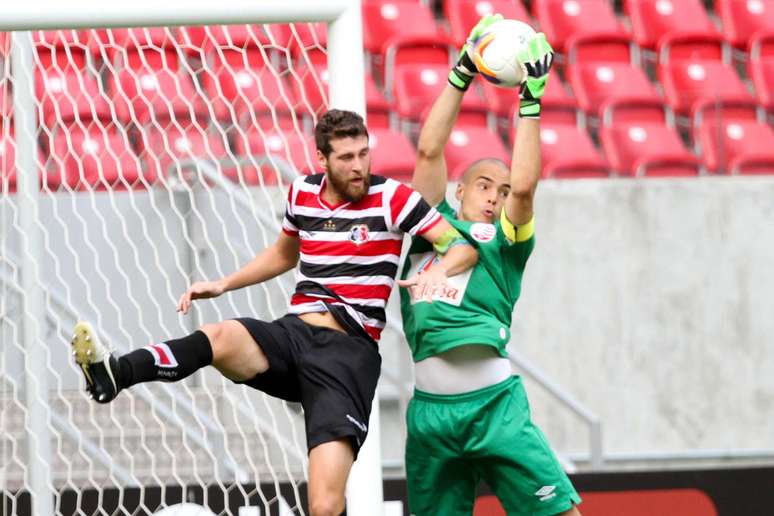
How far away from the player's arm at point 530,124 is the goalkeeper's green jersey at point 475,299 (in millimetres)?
175

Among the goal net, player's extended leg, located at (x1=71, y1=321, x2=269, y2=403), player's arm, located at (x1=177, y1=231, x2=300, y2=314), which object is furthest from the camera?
the goal net

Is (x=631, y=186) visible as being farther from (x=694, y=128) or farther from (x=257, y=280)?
(x=257, y=280)

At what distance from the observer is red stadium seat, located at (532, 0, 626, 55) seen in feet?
30.2

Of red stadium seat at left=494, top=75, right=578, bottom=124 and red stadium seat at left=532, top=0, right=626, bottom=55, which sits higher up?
red stadium seat at left=532, top=0, right=626, bottom=55

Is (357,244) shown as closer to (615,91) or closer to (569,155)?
(569,155)

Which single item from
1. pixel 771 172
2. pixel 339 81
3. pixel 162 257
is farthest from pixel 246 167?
pixel 771 172

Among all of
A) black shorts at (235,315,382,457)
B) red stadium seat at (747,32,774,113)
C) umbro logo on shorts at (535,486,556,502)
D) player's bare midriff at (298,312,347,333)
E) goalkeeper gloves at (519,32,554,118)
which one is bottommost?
umbro logo on shorts at (535,486,556,502)

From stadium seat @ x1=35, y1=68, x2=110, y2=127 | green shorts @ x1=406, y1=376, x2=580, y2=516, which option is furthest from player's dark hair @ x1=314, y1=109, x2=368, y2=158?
stadium seat @ x1=35, y1=68, x2=110, y2=127

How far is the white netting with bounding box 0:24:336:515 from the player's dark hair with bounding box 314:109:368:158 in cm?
127

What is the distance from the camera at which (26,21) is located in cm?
474

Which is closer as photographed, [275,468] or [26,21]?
[26,21]

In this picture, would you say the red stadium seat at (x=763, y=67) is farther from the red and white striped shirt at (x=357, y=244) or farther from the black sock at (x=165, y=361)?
the black sock at (x=165, y=361)

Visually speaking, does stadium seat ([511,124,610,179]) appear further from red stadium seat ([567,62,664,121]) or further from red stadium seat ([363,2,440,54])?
red stadium seat ([363,2,440,54])

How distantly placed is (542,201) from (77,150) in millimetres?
2354
